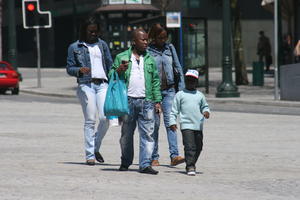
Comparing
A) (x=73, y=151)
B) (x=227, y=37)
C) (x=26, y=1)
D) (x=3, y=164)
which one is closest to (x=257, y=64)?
(x=227, y=37)

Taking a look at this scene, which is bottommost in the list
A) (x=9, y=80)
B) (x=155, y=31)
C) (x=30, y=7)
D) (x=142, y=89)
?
(x=9, y=80)

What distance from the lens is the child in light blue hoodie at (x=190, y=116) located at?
423 inches

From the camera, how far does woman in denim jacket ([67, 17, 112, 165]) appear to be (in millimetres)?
11602

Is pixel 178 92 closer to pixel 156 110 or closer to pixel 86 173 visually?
pixel 156 110

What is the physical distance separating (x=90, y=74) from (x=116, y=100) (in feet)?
3.81

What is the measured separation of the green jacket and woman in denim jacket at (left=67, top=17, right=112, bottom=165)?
0.79m

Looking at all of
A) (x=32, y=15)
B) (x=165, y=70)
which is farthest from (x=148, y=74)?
(x=32, y=15)

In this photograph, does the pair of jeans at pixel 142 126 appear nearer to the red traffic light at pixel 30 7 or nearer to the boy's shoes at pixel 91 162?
the boy's shoes at pixel 91 162

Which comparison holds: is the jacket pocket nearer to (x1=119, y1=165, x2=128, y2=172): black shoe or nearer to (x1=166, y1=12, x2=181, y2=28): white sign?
(x1=119, y1=165, x2=128, y2=172): black shoe

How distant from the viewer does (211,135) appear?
1625cm

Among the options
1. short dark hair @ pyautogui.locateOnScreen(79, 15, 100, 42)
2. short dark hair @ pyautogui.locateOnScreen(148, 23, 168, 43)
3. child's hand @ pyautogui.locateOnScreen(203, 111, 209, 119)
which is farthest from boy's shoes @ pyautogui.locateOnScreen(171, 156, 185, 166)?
short dark hair @ pyautogui.locateOnScreen(79, 15, 100, 42)

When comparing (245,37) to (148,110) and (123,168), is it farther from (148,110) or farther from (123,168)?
(148,110)

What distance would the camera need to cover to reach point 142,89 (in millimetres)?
10805

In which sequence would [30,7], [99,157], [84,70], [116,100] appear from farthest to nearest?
1. [30,7]
2. [99,157]
3. [84,70]
4. [116,100]
